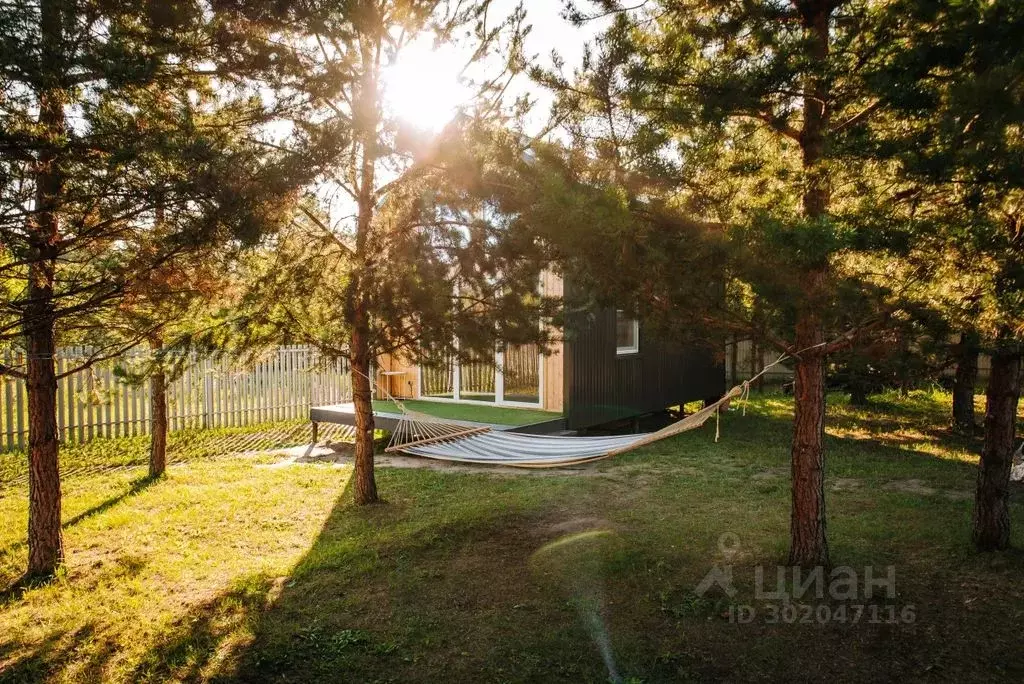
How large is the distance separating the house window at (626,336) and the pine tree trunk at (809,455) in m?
5.47

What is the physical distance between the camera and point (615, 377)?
909 cm

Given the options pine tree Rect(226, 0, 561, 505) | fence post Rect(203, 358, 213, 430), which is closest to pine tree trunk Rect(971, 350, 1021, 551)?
pine tree Rect(226, 0, 561, 505)

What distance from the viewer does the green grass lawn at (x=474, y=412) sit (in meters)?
8.03

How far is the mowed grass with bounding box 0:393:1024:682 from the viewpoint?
2910mm

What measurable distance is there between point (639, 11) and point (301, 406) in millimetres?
8631

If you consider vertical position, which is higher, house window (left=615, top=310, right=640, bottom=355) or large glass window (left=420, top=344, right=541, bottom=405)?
house window (left=615, top=310, right=640, bottom=355)

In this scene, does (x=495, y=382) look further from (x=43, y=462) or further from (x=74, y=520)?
(x=43, y=462)

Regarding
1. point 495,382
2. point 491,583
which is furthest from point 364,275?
point 495,382

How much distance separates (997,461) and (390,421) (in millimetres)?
5847

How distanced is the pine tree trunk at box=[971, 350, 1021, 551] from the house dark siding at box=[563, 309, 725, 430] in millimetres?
3150

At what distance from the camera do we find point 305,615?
3443 millimetres

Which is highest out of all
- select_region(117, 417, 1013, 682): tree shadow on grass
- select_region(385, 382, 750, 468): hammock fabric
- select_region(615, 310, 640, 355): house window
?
select_region(615, 310, 640, 355): house window

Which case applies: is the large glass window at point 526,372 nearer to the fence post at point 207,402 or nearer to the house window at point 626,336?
the house window at point 626,336

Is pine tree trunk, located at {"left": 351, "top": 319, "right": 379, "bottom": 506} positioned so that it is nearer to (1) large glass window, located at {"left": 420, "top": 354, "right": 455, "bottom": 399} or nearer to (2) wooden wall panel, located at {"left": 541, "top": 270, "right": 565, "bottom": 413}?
(2) wooden wall panel, located at {"left": 541, "top": 270, "right": 565, "bottom": 413}
